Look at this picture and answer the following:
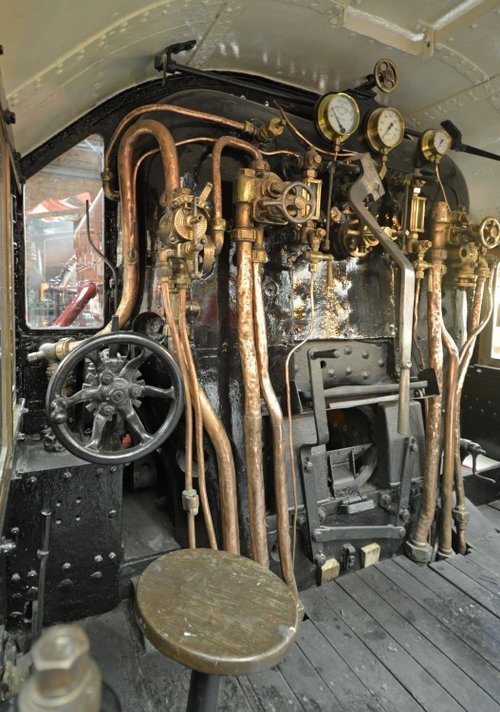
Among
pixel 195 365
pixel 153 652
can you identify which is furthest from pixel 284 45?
pixel 153 652

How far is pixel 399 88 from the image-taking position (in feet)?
9.71

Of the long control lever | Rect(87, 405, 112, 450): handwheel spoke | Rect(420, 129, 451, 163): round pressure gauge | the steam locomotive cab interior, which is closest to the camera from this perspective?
Rect(87, 405, 112, 450): handwheel spoke

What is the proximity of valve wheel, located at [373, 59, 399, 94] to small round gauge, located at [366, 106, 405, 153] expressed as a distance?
7.1 inches

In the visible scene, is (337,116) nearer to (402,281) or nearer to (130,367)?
(402,281)

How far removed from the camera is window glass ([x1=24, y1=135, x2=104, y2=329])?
2.57m

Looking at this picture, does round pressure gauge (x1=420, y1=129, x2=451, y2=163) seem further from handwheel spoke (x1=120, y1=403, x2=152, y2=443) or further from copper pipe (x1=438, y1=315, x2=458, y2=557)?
handwheel spoke (x1=120, y1=403, x2=152, y2=443)

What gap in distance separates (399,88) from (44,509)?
10.9 ft

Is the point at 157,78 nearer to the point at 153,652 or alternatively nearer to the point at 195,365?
the point at 195,365

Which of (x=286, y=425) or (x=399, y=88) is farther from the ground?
(x=399, y=88)

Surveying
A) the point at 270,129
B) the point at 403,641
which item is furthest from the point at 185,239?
the point at 403,641

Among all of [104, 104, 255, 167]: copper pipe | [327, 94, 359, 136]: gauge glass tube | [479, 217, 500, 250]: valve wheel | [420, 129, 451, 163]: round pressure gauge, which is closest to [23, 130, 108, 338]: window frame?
[104, 104, 255, 167]: copper pipe

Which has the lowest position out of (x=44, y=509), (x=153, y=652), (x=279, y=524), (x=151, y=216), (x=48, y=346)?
(x=153, y=652)

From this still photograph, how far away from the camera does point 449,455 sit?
2.98 meters

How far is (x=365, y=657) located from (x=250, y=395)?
1330mm
